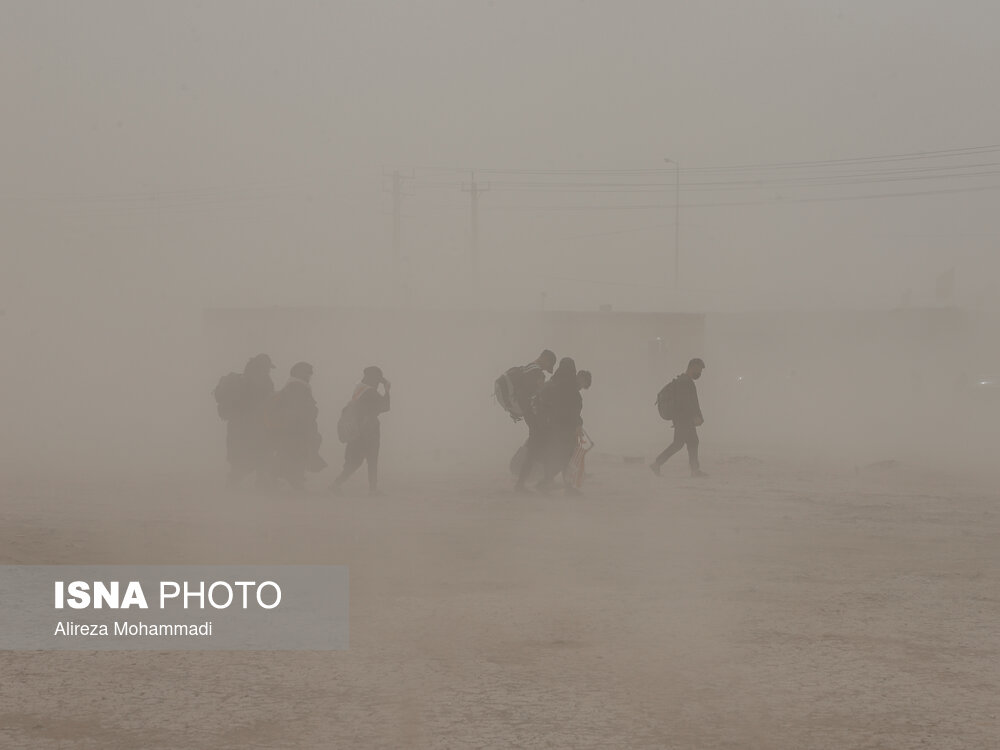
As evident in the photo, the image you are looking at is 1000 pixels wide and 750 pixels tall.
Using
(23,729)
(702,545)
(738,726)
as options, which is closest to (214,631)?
(23,729)

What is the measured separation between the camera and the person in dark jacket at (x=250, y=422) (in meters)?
15.9

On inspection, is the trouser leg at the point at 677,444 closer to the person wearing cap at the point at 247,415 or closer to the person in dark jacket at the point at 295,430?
the person in dark jacket at the point at 295,430

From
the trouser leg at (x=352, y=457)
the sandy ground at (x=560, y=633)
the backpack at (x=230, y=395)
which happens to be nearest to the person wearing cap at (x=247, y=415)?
the backpack at (x=230, y=395)

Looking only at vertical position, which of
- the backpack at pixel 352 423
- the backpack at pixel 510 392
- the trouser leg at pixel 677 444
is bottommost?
the trouser leg at pixel 677 444

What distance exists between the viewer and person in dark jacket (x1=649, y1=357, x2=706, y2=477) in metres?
17.8

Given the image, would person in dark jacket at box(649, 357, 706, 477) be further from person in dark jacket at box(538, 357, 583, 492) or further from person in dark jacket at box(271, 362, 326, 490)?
person in dark jacket at box(271, 362, 326, 490)

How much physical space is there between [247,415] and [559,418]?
3.85 meters

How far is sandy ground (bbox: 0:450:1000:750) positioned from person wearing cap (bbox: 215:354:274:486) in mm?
1153

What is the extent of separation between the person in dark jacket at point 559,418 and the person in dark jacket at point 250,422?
3334 mm

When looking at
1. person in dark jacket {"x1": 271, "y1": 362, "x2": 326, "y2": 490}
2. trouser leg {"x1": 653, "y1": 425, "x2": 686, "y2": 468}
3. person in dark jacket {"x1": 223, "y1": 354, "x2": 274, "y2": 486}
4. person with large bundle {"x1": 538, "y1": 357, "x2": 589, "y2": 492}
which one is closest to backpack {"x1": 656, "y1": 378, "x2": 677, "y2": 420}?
trouser leg {"x1": 653, "y1": 425, "x2": 686, "y2": 468}

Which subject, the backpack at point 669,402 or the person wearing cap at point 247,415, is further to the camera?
the backpack at point 669,402

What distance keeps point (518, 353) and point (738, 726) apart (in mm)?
40678

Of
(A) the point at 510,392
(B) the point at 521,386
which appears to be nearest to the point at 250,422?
(A) the point at 510,392

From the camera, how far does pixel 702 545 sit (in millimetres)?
11562
